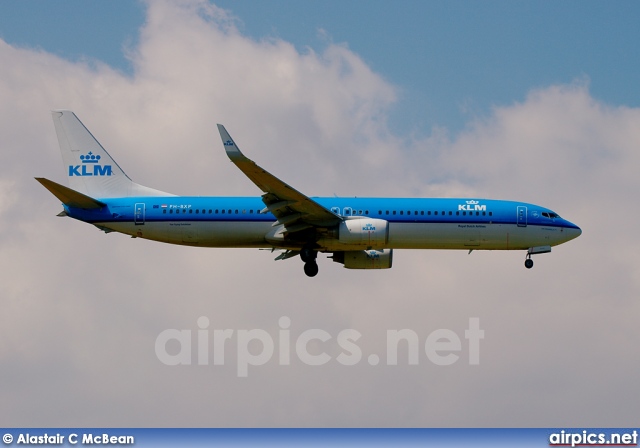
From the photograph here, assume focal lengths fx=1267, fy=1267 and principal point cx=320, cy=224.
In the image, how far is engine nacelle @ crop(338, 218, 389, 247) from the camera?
196ft

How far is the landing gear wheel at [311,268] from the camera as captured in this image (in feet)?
206

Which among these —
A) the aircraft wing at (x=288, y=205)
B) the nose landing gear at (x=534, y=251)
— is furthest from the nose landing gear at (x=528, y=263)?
the aircraft wing at (x=288, y=205)

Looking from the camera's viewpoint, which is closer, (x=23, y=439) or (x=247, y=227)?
(x=23, y=439)

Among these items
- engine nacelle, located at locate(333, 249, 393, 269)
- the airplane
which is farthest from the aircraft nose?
engine nacelle, located at locate(333, 249, 393, 269)

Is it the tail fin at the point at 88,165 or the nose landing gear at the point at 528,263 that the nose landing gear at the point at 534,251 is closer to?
the nose landing gear at the point at 528,263

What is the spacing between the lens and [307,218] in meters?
60.4

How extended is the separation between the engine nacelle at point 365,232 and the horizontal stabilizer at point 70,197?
11781mm

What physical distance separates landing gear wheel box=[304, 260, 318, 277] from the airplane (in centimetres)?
5

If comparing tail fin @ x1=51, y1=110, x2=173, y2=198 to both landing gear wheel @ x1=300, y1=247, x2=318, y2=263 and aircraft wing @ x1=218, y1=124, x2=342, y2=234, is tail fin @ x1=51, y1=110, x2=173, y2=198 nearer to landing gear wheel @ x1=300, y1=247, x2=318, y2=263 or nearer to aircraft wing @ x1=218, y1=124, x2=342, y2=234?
aircraft wing @ x1=218, y1=124, x2=342, y2=234

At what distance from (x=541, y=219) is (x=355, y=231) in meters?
9.82

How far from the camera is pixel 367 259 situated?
64.6 metres

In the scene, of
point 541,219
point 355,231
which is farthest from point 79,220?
point 541,219

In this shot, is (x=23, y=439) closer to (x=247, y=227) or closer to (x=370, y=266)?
(x=247, y=227)

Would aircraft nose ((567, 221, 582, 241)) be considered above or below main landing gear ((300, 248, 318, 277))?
above
